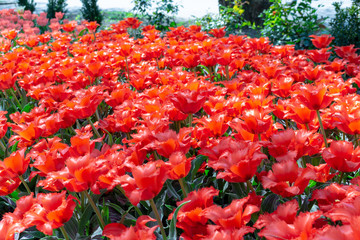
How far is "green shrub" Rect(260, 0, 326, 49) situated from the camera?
4.98 m

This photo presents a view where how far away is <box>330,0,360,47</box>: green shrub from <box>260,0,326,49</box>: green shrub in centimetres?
23

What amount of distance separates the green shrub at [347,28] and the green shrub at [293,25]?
23 cm

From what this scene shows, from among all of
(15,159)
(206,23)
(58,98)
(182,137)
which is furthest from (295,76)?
(206,23)

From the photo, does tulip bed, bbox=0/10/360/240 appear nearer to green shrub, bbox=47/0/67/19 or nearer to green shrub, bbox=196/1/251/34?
green shrub, bbox=196/1/251/34

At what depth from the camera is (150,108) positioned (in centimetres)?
177

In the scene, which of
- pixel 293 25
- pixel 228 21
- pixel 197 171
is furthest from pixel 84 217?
pixel 228 21

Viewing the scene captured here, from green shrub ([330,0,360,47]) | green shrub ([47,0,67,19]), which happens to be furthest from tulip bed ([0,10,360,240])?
green shrub ([47,0,67,19])

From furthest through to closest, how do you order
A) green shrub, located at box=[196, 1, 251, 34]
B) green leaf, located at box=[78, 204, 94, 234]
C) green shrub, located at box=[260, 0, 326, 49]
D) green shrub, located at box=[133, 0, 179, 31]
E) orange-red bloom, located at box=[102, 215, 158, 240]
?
green shrub, located at box=[133, 0, 179, 31] → green shrub, located at box=[196, 1, 251, 34] → green shrub, located at box=[260, 0, 326, 49] → green leaf, located at box=[78, 204, 94, 234] → orange-red bloom, located at box=[102, 215, 158, 240]

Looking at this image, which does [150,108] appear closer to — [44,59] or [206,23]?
[44,59]

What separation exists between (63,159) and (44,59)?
7.92 ft

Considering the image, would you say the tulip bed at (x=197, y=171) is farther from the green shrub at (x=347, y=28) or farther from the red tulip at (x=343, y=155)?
the green shrub at (x=347, y=28)

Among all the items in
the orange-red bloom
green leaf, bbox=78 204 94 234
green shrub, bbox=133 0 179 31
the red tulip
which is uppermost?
green shrub, bbox=133 0 179 31

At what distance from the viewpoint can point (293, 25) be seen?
517 centimetres

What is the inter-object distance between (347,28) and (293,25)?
72 cm
